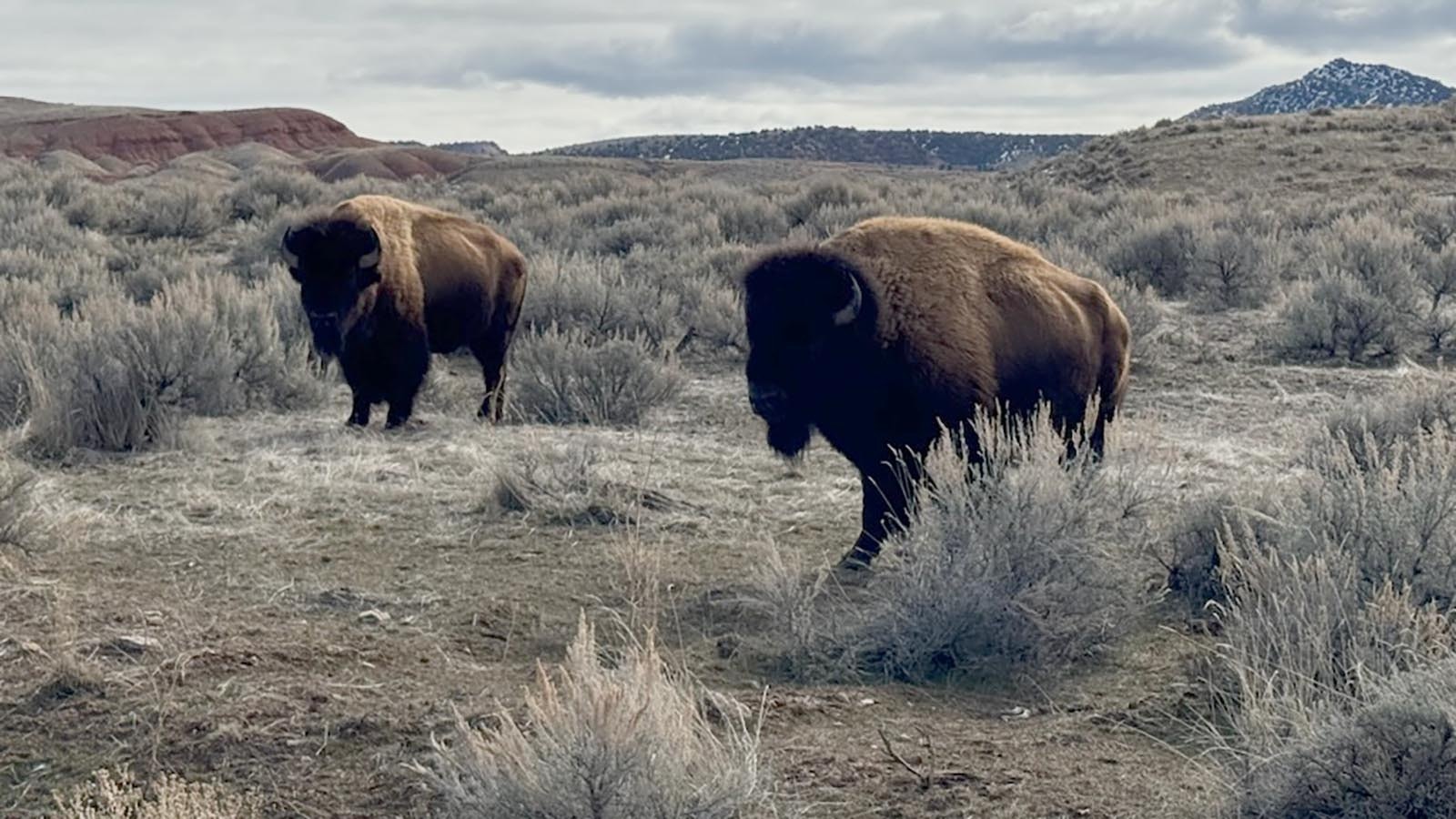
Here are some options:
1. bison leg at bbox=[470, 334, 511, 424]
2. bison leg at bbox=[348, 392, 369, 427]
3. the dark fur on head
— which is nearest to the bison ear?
bison leg at bbox=[348, 392, 369, 427]

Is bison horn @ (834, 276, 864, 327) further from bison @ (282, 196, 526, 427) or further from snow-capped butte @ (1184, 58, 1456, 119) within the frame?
snow-capped butte @ (1184, 58, 1456, 119)

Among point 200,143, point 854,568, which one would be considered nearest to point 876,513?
point 854,568

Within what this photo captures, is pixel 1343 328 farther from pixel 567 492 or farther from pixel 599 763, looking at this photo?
pixel 599 763

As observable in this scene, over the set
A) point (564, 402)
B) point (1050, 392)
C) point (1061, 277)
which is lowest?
point (564, 402)

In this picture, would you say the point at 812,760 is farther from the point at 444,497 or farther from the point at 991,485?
the point at 444,497

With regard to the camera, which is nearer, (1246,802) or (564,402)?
(1246,802)

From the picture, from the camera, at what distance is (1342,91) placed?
378 feet

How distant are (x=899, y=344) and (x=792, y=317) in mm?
520

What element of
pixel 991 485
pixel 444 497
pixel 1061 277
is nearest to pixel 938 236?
pixel 1061 277

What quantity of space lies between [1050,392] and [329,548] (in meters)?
3.31

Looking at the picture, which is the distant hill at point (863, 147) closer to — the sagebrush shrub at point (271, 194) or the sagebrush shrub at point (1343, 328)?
the sagebrush shrub at point (271, 194)

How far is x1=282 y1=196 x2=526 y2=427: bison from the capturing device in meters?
9.90

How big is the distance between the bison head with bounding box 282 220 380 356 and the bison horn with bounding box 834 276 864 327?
14.6 ft

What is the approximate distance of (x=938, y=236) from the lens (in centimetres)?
712
